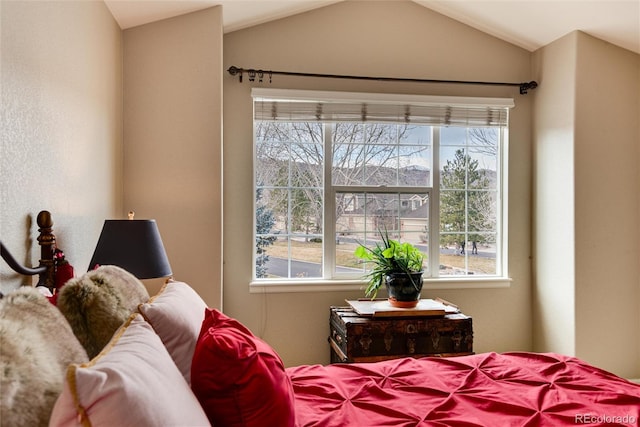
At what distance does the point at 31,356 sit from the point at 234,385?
0.44 metres

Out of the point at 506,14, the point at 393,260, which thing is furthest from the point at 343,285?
the point at 506,14

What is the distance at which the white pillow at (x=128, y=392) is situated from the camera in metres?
0.72

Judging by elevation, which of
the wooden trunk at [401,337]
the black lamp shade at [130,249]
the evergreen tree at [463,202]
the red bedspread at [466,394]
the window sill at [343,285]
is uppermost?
the evergreen tree at [463,202]

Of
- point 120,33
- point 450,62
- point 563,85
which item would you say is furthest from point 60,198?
point 563,85

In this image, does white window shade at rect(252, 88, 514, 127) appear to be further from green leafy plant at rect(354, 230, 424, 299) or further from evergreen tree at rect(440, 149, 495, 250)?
green leafy plant at rect(354, 230, 424, 299)

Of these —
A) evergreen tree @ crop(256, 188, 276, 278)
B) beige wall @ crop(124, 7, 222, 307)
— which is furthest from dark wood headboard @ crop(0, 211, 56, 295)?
evergreen tree @ crop(256, 188, 276, 278)

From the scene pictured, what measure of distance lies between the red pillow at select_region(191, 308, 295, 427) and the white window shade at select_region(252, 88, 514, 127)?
92.5 inches

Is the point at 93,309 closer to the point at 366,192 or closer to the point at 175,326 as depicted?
the point at 175,326

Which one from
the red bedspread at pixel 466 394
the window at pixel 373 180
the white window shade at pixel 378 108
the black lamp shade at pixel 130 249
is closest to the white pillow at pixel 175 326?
the red bedspread at pixel 466 394

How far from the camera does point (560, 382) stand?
5.54 ft

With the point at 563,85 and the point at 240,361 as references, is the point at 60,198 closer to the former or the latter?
the point at 240,361

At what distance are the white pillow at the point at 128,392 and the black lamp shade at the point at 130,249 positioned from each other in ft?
3.16

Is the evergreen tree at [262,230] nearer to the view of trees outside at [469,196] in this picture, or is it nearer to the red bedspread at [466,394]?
the view of trees outside at [469,196]

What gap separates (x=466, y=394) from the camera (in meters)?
1.59
